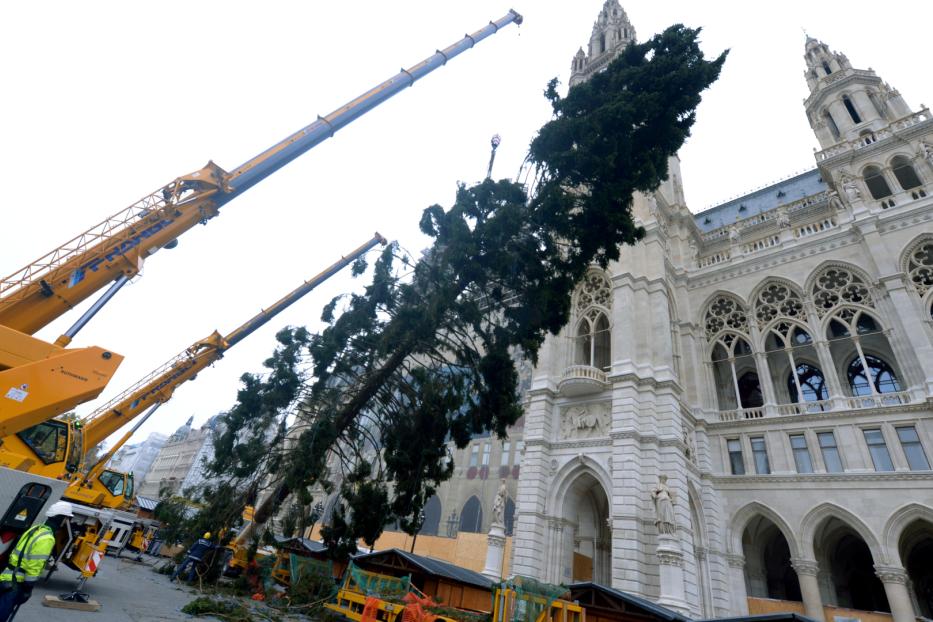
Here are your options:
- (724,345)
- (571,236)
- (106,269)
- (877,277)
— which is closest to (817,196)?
(877,277)

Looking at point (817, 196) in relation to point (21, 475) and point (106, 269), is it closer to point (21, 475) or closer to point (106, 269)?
point (106, 269)

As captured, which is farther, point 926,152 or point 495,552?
point 926,152

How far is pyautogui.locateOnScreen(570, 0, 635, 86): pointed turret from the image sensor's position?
124 ft

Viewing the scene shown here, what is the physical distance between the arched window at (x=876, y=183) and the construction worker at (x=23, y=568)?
35239 millimetres

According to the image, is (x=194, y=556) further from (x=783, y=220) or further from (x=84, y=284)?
(x=783, y=220)

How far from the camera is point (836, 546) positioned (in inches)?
850

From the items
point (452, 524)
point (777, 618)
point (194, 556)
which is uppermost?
point (452, 524)

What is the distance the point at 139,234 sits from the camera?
32.5 feet

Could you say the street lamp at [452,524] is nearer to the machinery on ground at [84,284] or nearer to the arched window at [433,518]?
Answer: the arched window at [433,518]

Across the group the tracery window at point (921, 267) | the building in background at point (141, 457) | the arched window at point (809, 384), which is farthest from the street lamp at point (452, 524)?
the building in background at point (141, 457)

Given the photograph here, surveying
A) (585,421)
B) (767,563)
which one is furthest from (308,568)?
(767,563)

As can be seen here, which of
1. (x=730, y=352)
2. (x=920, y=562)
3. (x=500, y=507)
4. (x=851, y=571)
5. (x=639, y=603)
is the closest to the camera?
(x=639, y=603)

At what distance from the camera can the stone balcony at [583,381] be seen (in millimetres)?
21250

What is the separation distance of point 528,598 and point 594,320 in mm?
18258
